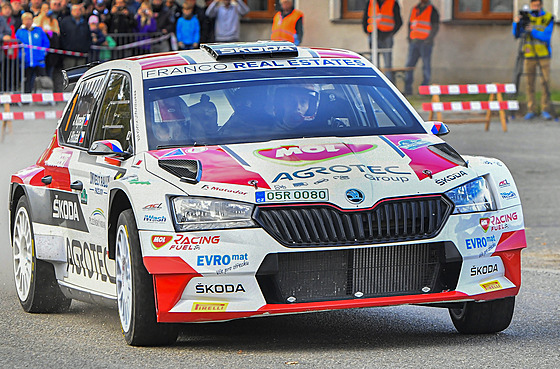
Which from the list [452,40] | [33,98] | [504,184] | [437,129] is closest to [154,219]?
[504,184]

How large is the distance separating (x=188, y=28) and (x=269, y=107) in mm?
20339

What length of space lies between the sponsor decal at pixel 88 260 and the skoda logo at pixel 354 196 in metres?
1.56

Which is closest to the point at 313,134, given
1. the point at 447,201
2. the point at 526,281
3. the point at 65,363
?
the point at 447,201

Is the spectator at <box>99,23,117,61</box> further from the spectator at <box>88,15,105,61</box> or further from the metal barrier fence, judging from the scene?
the spectator at <box>88,15,105,61</box>

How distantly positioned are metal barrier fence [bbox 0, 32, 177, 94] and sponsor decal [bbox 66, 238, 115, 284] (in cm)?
1647

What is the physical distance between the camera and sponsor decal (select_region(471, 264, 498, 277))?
21.7ft

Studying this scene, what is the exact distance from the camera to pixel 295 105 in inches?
298

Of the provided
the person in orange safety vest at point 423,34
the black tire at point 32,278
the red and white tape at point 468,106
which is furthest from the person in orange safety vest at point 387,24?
the black tire at point 32,278

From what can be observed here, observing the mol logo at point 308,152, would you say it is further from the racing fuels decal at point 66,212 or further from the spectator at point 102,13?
the spectator at point 102,13

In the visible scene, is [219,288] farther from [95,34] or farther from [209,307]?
[95,34]

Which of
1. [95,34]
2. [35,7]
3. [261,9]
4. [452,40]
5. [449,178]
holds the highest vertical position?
[449,178]

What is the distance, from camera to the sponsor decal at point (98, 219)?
7.24m

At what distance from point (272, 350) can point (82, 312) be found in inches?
93.5

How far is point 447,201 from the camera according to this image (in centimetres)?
651
